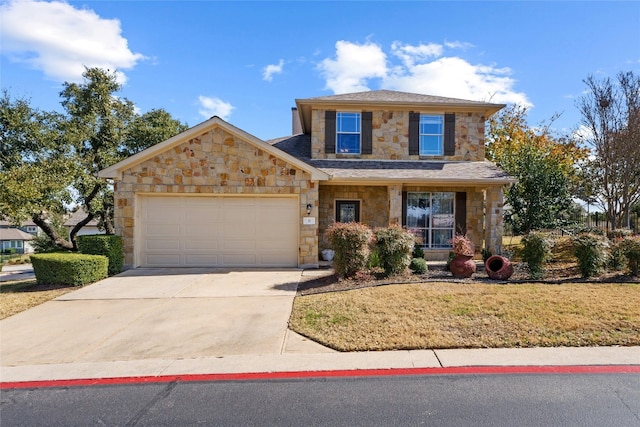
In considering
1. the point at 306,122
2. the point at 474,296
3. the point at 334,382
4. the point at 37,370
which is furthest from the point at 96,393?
the point at 306,122

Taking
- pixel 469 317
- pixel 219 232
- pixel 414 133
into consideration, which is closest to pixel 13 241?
pixel 219 232

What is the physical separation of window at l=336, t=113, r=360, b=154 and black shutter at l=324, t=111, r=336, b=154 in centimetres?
17

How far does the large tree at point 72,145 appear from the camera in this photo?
43.0ft

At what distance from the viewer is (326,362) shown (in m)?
4.63

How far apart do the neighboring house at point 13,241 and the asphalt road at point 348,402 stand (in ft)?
231

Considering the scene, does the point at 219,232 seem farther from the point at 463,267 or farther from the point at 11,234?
the point at 11,234

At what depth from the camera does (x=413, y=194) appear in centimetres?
1353

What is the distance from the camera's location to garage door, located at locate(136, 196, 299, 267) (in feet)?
37.3

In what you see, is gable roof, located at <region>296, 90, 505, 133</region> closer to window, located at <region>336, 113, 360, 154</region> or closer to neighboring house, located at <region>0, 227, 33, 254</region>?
window, located at <region>336, 113, 360, 154</region>

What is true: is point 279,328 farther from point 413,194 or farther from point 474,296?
point 413,194

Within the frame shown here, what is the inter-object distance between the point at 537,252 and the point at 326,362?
22.7 feet

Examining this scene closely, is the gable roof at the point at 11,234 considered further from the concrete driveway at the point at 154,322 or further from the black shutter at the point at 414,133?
the black shutter at the point at 414,133

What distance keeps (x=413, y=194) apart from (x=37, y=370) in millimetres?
11879

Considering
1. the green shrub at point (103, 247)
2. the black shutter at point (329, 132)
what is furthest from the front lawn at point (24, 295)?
the black shutter at point (329, 132)
